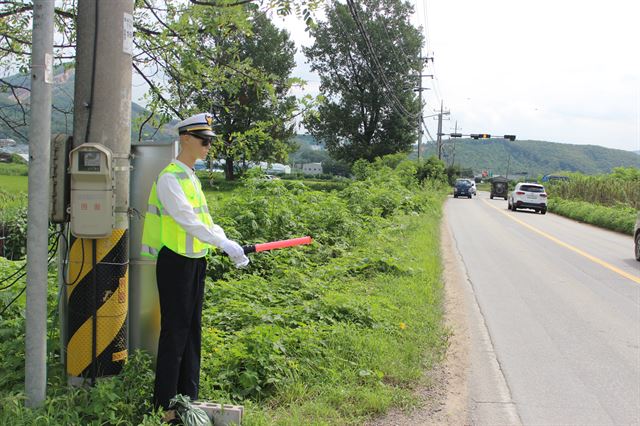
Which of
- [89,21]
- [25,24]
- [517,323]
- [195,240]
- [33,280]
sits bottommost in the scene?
[517,323]

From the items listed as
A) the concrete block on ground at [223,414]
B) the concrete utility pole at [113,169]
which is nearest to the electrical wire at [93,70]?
the concrete utility pole at [113,169]

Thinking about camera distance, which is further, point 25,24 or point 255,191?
point 255,191

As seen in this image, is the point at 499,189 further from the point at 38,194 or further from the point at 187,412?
the point at 38,194

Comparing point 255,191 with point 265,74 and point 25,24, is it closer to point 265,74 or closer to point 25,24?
point 265,74

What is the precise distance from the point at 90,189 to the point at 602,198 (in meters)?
36.3

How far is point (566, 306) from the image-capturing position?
8.52 m

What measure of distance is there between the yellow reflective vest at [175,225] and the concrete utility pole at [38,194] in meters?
0.59

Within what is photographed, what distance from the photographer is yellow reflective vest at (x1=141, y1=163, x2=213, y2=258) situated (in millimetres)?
3494

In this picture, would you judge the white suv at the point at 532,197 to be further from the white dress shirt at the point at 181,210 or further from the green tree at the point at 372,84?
the white dress shirt at the point at 181,210

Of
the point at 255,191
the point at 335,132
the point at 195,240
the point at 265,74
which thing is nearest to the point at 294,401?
the point at 195,240

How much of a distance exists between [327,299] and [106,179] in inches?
137

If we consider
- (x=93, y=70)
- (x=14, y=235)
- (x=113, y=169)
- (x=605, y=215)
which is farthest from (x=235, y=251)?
(x=605, y=215)

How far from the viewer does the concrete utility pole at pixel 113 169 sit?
366 centimetres

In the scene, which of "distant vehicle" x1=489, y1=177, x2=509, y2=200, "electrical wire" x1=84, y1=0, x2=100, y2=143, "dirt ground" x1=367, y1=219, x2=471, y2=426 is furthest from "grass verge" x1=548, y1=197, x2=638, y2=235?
"electrical wire" x1=84, y1=0, x2=100, y2=143
